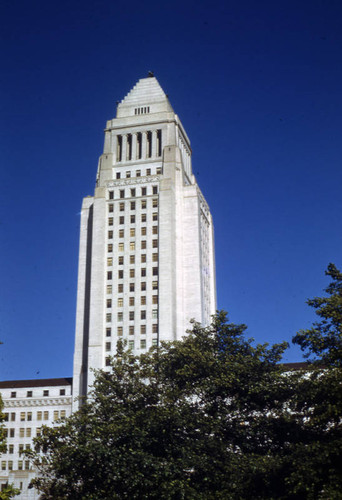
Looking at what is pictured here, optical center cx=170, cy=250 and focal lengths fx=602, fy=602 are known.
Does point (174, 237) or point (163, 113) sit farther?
point (163, 113)

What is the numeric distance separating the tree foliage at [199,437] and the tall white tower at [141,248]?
3261cm

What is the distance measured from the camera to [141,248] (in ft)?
295

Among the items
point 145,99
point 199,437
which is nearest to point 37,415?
point 199,437

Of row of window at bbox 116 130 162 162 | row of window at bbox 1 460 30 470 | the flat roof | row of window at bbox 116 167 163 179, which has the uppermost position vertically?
row of window at bbox 116 130 162 162

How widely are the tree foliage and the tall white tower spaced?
3261 centimetres

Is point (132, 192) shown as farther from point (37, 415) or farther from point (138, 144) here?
point (37, 415)

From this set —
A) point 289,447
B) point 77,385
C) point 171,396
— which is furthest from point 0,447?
point 77,385

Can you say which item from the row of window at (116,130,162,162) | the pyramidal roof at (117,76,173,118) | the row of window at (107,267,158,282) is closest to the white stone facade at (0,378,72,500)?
the row of window at (107,267,158,282)

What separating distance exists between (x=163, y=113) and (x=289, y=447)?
235ft

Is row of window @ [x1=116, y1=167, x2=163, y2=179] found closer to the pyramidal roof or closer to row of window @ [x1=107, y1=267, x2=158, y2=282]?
the pyramidal roof

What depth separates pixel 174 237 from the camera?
90250 millimetres

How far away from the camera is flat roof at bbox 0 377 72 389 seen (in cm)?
9106

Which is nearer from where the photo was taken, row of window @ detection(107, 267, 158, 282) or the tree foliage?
the tree foliage

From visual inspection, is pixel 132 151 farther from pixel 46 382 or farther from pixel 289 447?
pixel 289 447
